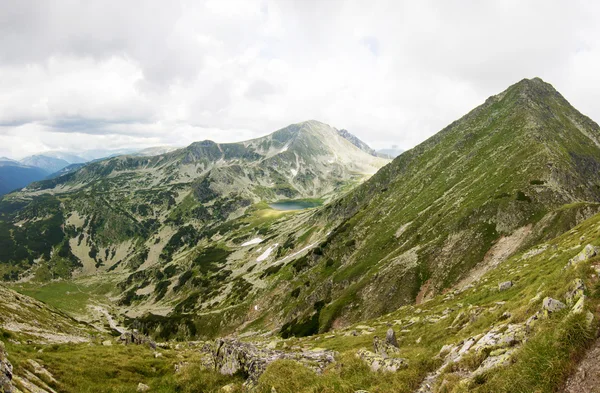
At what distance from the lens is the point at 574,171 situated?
3479 inches

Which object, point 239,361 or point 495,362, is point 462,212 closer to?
point 239,361

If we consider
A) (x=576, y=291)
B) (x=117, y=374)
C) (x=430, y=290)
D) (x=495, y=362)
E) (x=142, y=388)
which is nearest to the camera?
(x=576, y=291)

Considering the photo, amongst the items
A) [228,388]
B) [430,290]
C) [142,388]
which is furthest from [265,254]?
[228,388]

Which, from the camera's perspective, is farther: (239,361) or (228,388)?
(239,361)

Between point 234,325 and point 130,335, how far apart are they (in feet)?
258

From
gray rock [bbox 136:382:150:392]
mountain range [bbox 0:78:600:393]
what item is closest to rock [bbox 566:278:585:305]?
mountain range [bbox 0:78:600:393]

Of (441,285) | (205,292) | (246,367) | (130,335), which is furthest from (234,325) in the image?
(246,367)

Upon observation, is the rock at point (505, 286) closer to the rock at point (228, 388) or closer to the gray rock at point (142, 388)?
the rock at point (228, 388)

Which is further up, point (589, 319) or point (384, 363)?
point (589, 319)

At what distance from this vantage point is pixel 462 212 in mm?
84312

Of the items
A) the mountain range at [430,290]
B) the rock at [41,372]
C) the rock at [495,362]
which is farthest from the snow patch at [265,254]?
the rock at [495,362]

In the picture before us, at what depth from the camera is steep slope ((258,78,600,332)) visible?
70812 mm

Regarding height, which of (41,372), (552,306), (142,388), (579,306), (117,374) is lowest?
(117,374)

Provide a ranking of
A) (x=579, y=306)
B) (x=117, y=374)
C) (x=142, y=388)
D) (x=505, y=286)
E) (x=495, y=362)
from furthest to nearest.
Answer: (x=505, y=286) < (x=117, y=374) < (x=142, y=388) < (x=495, y=362) < (x=579, y=306)
